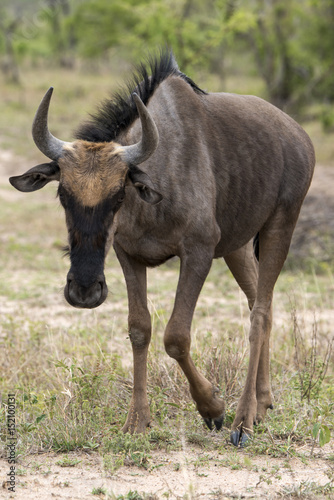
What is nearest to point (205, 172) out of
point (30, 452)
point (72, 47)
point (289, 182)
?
point (289, 182)

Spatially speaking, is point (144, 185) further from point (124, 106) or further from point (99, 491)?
point (99, 491)

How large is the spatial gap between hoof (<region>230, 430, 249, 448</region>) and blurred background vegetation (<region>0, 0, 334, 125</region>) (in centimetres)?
273

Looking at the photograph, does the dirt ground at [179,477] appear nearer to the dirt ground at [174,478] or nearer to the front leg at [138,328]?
the dirt ground at [174,478]

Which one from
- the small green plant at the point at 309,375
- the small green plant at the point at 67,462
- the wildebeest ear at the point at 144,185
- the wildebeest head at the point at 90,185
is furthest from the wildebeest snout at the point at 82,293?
the small green plant at the point at 309,375

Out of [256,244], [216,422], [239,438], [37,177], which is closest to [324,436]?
[239,438]

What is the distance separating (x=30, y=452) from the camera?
3.86m

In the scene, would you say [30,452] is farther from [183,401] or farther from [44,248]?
[44,248]

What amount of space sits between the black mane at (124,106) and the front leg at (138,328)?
0.68m

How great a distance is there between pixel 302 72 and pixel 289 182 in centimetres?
2078

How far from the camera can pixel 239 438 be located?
407 cm

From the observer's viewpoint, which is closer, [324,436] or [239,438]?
[324,436]

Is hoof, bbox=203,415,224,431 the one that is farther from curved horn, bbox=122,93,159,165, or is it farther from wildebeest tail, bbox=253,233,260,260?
curved horn, bbox=122,93,159,165

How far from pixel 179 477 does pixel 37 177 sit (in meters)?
1.77

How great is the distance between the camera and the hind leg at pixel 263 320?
4309mm
